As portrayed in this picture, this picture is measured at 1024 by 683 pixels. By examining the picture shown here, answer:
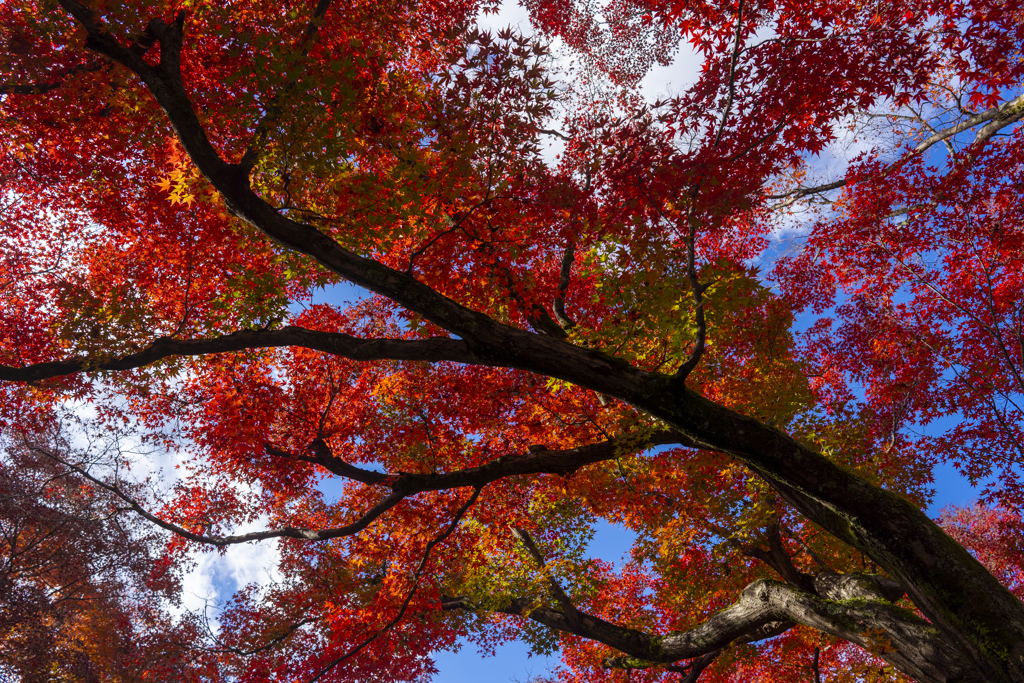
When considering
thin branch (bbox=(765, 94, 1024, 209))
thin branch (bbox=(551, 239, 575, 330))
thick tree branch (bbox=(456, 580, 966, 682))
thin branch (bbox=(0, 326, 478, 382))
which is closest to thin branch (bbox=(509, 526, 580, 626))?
thick tree branch (bbox=(456, 580, 966, 682))

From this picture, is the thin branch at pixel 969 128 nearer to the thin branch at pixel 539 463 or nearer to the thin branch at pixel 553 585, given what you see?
the thin branch at pixel 539 463

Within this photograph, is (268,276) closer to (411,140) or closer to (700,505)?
(411,140)

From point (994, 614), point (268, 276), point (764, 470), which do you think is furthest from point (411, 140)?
point (994, 614)

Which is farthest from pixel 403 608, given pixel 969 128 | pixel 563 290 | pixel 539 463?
pixel 969 128

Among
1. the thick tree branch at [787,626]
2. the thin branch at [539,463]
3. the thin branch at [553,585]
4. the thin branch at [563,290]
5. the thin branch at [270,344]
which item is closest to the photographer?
the thin branch at [270,344]

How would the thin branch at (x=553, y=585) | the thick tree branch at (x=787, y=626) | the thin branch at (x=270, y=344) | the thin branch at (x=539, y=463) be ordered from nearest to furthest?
the thin branch at (x=270, y=344) < the thick tree branch at (x=787, y=626) < the thin branch at (x=539, y=463) < the thin branch at (x=553, y=585)

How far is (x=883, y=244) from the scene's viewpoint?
11836 mm

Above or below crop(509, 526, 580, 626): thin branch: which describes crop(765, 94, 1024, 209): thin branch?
above

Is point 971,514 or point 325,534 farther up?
point 971,514

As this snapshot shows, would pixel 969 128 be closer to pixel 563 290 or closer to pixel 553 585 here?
pixel 563 290

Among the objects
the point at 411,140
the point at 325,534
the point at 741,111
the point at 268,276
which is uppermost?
the point at 411,140

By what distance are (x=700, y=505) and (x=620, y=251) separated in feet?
19.8

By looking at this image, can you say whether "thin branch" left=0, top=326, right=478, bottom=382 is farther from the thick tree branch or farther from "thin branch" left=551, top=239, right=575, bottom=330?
the thick tree branch

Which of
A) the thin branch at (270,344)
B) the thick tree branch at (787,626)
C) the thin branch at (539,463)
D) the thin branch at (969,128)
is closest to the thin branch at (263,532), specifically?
the thin branch at (539,463)
